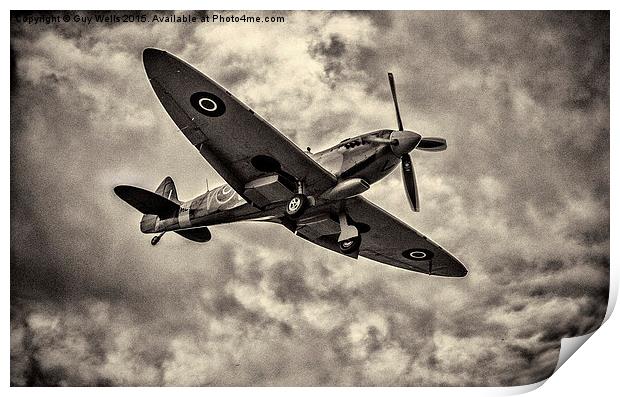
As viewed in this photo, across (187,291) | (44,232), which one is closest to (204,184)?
(187,291)

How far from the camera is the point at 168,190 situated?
4.23m

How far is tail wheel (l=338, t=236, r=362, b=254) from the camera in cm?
420

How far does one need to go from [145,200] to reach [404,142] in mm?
1245

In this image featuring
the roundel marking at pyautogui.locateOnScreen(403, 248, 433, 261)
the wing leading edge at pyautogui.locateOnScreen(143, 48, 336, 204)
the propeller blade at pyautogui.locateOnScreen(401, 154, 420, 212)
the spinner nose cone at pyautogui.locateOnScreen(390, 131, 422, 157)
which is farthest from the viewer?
the roundel marking at pyautogui.locateOnScreen(403, 248, 433, 261)

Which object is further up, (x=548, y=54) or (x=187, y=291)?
(x=548, y=54)

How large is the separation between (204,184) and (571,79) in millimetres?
1814

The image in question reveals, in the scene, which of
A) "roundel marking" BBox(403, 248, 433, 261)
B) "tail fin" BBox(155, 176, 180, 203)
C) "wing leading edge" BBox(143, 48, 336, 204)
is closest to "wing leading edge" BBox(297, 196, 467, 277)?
"roundel marking" BBox(403, 248, 433, 261)

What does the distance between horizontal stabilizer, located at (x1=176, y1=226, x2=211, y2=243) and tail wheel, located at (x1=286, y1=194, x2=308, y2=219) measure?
17.0 inches

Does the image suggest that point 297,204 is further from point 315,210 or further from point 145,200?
point 145,200

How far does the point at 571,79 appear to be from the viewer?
421 cm

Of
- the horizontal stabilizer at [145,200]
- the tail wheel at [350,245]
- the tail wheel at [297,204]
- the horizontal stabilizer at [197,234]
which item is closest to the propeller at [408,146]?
the tail wheel at [350,245]

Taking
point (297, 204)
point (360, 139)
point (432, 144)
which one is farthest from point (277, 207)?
point (432, 144)

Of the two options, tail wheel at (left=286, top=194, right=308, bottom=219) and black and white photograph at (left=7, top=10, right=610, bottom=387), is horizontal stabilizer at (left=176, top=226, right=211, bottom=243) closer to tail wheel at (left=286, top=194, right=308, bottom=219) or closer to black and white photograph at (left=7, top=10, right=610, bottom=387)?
black and white photograph at (left=7, top=10, right=610, bottom=387)
